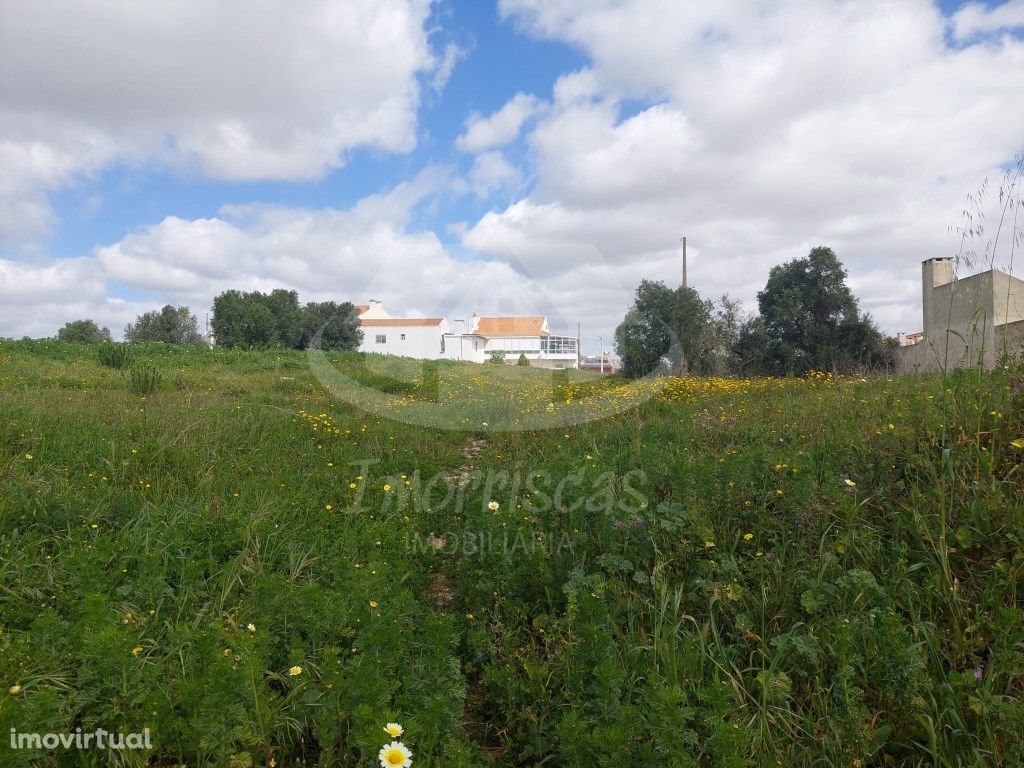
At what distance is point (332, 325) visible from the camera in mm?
42375

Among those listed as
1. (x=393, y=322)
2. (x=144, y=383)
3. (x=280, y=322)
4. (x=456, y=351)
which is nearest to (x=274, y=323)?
(x=280, y=322)

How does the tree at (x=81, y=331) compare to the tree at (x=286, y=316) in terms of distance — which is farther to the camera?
the tree at (x=81, y=331)

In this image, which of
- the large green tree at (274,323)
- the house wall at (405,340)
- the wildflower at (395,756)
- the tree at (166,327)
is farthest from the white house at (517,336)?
the tree at (166,327)

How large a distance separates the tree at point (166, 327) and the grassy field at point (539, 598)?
52401 mm

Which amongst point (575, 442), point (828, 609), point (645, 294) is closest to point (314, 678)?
point (828, 609)

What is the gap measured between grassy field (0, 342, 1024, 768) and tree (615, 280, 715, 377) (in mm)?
11007

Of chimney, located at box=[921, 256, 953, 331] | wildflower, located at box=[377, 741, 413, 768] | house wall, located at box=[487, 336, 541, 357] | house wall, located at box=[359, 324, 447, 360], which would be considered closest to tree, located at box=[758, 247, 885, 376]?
chimney, located at box=[921, 256, 953, 331]

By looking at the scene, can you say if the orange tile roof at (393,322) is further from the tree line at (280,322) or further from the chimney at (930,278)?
the chimney at (930,278)

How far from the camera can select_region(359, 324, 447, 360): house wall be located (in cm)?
3764

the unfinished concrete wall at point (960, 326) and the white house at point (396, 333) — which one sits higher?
the white house at point (396, 333)

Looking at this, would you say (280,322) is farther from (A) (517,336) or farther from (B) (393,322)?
(A) (517,336)

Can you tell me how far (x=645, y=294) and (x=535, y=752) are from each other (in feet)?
64.2

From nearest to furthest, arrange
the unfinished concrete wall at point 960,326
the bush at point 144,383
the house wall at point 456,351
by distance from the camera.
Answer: the unfinished concrete wall at point 960,326, the bush at point 144,383, the house wall at point 456,351

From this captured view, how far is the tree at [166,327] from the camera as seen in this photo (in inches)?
1995
